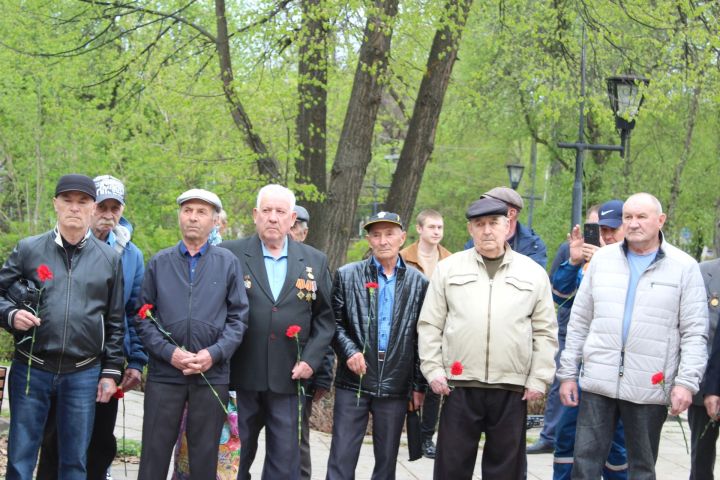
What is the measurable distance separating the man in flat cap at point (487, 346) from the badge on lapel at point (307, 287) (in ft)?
2.36

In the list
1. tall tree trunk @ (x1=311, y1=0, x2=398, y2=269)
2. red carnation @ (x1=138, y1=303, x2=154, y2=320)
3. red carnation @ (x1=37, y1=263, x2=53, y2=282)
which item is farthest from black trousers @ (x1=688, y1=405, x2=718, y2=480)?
tall tree trunk @ (x1=311, y1=0, x2=398, y2=269)

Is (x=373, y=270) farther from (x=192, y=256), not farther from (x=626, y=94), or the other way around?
(x=626, y=94)

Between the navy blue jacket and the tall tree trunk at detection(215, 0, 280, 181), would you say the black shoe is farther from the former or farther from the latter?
the tall tree trunk at detection(215, 0, 280, 181)

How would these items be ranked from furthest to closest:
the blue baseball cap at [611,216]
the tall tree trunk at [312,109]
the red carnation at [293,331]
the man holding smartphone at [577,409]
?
1. the tall tree trunk at [312,109]
2. the blue baseball cap at [611,216]
3. the man holding smartphone at [577,409]
4. the red carnation at [293,331]

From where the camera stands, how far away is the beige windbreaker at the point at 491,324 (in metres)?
5.77

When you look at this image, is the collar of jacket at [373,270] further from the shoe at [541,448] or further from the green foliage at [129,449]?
the shoe at [541,448]

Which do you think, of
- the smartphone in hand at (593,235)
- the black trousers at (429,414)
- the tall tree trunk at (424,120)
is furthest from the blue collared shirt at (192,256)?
the tall tree trunk at (424,120)

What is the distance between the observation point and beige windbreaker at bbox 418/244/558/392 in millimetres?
5766

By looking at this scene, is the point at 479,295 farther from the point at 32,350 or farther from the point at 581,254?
the point at 32,350

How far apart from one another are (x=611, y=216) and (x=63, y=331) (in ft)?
12.3

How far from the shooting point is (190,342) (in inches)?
226

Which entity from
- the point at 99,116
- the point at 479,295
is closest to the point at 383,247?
the point at 479,295

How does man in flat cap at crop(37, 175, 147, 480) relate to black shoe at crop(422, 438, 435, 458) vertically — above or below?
above

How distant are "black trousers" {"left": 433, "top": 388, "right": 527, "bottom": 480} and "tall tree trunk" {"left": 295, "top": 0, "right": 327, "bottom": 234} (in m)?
6.50
